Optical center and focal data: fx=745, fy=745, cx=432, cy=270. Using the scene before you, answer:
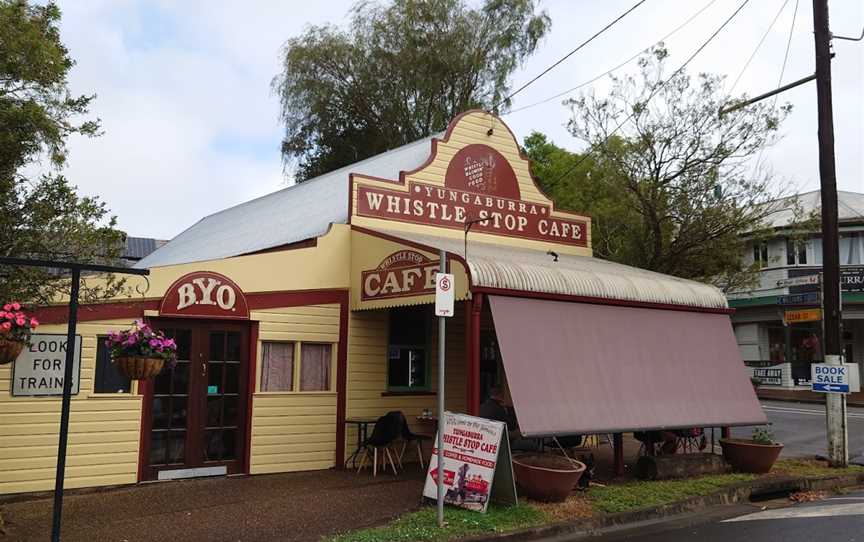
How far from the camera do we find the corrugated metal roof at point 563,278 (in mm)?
9844

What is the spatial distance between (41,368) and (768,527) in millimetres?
8728

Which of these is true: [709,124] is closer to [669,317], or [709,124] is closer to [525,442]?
[669,317]

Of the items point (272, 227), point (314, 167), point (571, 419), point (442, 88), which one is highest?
point (442, 88)

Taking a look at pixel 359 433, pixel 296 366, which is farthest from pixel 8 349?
pixel 359 433

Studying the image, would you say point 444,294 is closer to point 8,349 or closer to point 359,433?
point 8,349

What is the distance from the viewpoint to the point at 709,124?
1775cm

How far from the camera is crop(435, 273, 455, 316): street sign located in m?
7.76

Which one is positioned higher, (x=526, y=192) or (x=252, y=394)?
(x=526, y=192)

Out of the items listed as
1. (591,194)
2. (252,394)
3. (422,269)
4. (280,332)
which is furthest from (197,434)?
(591,194)

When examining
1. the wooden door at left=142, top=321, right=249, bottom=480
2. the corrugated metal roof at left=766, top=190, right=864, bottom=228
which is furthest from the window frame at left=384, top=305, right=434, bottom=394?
the corrugated metal roof at left=766, top=190, right=864, bottom=228

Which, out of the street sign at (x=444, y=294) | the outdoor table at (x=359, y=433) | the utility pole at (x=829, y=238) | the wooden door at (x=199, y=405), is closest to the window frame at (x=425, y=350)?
the outdoor table at (x=359, y=433)

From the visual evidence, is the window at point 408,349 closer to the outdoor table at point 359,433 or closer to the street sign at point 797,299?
the outdoor table at point 359,433

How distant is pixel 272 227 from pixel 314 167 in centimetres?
1782

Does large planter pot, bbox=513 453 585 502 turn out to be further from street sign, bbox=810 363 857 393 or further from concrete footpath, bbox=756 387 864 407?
concrete footpath, bbox=756 387 864 407
